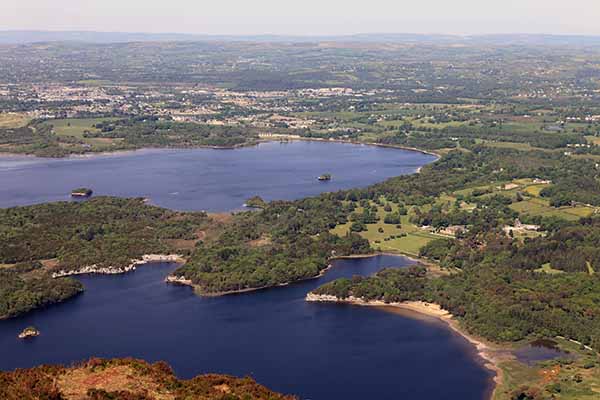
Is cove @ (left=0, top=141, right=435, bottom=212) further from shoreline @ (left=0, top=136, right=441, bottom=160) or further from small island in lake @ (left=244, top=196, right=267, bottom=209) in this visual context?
shoreline @ (left=0, top=136, right=441, bottom=160)

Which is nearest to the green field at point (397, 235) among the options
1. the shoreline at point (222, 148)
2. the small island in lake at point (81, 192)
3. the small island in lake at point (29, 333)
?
the small island in lake at point (29, 333)

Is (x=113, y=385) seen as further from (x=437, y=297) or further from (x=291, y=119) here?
(x=291, y=119)

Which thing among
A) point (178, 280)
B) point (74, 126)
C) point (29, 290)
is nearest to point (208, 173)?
point (178, 280)

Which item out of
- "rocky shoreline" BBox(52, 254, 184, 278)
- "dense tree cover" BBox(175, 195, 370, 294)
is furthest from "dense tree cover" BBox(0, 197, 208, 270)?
"dense tree cover" BBox(175, 195, 370, 294)

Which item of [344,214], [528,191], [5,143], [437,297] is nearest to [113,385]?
[437,297]

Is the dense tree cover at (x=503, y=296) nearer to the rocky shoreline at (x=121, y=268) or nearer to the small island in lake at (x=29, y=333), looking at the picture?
the rocky shoreline at (x=121, y=268)
